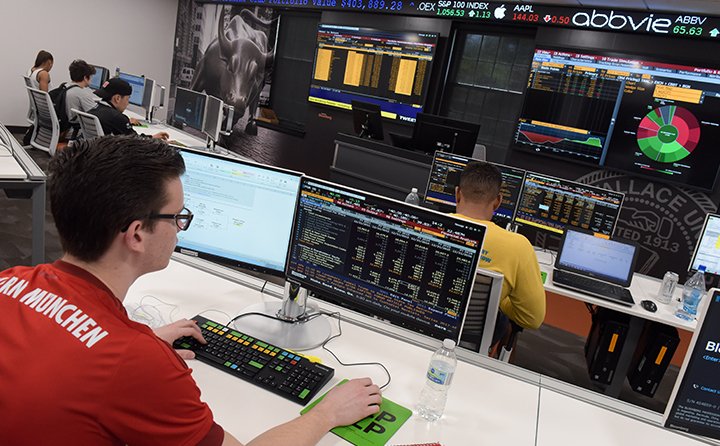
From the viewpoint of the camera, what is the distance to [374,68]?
622 centimetres

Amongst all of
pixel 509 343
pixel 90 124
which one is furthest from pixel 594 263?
pixel 90 124

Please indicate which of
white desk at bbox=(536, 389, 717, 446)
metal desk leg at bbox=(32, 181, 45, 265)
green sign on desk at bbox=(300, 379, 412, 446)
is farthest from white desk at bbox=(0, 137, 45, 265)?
white desk at bbox=(536, 389, 717, 446)

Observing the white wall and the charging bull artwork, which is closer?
the white wall

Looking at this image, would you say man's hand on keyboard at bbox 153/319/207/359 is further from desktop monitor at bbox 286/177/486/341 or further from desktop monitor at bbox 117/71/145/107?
desktop monitor at bbox 117/71/145/107

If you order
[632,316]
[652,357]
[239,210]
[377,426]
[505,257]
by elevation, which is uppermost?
[239,210]

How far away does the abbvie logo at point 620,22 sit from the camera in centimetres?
453

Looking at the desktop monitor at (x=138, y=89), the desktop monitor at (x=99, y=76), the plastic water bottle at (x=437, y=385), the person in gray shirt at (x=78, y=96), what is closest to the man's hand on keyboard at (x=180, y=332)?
the plastic water bottle at (x=437, y=385)

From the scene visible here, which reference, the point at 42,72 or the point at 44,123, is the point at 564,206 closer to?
the point at 44,123

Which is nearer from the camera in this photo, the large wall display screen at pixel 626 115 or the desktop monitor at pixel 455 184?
the desktop monitor at pixel 455 184

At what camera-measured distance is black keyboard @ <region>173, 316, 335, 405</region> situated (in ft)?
4.11

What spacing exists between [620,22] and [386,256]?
177 inches

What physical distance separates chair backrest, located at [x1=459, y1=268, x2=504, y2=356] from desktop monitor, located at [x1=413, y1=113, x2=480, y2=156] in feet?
8.17

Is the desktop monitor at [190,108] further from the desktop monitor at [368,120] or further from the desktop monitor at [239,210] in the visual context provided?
the desktop monitor at [239,210]

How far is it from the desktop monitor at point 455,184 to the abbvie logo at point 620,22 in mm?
2430
